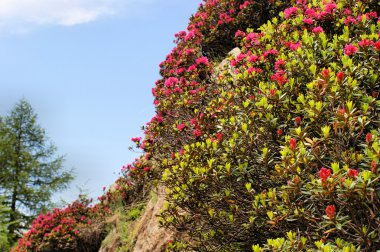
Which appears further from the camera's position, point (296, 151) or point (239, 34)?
point (239, 34)

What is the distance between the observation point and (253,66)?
573 cm

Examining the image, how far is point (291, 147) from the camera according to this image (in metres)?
3.64

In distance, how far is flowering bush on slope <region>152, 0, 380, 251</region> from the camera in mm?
3285

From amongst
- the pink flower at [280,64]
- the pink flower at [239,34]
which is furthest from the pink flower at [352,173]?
the pink flower at [239,34]

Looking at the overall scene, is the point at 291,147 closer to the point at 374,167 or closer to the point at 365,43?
the point at 374,167

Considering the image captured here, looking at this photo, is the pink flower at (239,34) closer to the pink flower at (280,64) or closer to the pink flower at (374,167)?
the pink flower at (280,64)

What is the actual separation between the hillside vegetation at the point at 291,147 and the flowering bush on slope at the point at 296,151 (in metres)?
0.01

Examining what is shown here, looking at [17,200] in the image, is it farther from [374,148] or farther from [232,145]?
[374,148]

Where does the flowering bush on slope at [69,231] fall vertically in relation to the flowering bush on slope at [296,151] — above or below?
above

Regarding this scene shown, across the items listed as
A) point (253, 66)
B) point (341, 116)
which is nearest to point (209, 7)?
point (253, 66)

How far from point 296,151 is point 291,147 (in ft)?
0.37

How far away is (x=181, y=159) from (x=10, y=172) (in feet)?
76.2

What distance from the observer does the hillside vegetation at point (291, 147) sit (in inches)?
131

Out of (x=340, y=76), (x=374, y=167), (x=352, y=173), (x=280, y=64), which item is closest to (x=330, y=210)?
(x=352, y=173)
